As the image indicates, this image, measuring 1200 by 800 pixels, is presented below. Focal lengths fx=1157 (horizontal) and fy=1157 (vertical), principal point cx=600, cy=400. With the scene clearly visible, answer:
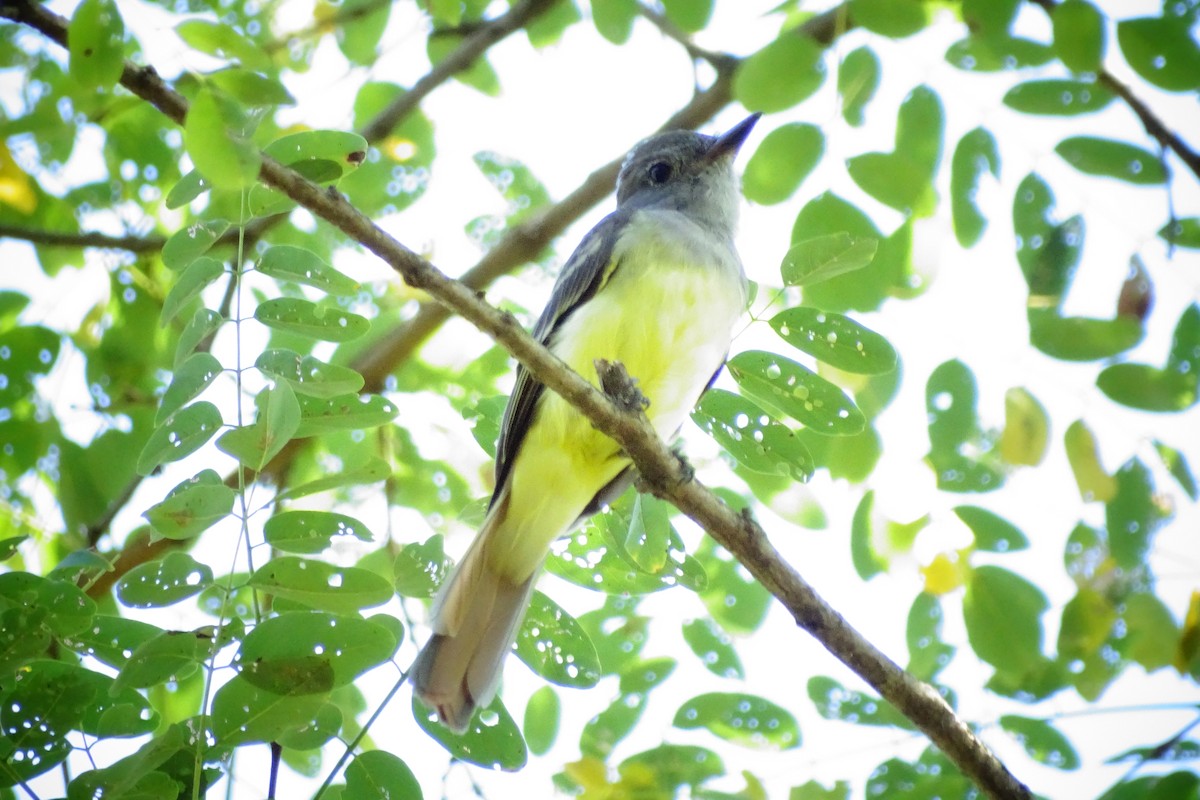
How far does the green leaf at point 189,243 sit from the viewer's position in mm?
2939

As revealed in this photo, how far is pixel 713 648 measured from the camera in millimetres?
3795

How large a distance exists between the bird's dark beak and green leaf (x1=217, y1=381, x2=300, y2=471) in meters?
2.61

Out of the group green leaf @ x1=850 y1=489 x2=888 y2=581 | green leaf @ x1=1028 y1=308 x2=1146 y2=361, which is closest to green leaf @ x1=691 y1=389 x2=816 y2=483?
green leaf @ x1=850 y1=489 x2=888 y2=581

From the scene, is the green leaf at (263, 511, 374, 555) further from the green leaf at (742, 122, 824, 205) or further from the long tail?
Result: the green leaf at (742, 122, 824, 205)

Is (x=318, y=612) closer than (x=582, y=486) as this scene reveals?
Yes

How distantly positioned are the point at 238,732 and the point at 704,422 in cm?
158

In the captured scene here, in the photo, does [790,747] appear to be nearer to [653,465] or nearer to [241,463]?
[653,465]

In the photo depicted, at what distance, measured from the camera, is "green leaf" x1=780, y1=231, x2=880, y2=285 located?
3.10 meters

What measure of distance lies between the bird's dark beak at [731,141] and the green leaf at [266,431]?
2610 mm

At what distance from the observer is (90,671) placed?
255cm

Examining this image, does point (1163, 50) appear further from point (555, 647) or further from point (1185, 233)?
point (555, 647)

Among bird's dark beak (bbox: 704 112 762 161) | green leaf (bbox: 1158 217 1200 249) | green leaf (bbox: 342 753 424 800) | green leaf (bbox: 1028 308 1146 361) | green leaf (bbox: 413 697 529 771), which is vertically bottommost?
green leaf (bbox: 342 753 424 800)

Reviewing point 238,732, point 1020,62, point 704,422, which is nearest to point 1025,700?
point 704,422

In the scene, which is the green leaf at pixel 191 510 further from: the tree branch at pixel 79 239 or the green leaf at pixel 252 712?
the tree branch at pixel 79 239
